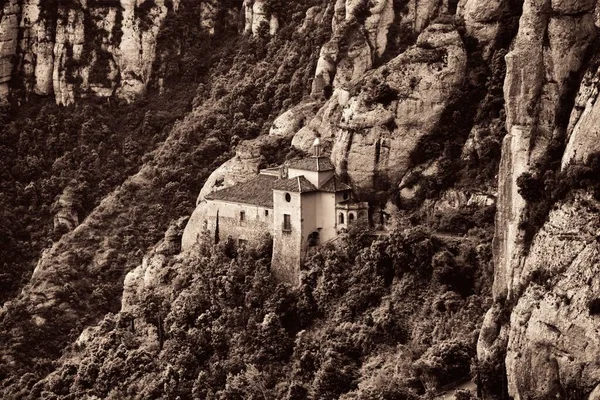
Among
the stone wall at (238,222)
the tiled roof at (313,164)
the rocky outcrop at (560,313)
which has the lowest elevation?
the rocky outcrop at (560,313)

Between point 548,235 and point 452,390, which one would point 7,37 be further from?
point 548,235

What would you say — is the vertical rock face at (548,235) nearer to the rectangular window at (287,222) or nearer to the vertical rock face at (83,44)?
the rectangular window at (287,222)

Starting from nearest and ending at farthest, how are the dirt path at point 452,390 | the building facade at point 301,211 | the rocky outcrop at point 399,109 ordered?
the dirt path at point 452,390, the rocky outcrop at point 399,109, the building facade at point 301,211

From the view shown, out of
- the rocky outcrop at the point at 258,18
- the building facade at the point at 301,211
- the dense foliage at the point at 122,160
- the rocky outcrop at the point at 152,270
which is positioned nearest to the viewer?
the building facade at the point at 301,211

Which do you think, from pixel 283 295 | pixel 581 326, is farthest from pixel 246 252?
pixel 581 326

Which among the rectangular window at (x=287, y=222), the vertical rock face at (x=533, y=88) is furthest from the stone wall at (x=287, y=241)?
the vertical rock face at (x=533, y=88)

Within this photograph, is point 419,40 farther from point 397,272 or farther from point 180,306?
point 180,306

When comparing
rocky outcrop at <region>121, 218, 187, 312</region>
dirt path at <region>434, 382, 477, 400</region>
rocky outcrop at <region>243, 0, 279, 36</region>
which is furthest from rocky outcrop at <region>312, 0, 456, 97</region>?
dirt path at <region>434, 382, 477, 400</region>

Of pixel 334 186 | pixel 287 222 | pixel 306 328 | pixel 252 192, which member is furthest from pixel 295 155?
pixel 306 328
